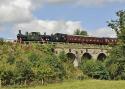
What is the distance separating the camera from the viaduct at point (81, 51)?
280 ft

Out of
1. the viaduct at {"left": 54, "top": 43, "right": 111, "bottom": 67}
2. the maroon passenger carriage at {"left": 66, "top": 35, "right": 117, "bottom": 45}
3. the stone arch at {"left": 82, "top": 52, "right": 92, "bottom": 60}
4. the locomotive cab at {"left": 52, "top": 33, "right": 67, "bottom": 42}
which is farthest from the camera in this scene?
the stone arch at {"left": 82, "top": 52, "right": 92, "bottom": 60}

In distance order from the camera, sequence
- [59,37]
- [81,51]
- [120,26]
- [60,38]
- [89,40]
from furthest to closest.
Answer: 1. [89,40]
2. [81,51]
3. [60,38]
4. [59,37]
5. [120,26]

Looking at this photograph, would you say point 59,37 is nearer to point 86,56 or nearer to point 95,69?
point 86,56

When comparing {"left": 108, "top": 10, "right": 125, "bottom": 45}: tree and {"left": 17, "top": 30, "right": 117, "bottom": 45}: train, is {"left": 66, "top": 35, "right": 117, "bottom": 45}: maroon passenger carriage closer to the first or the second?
{"left": 17, "top": 30, "right": 117, "bottom": 45}: train

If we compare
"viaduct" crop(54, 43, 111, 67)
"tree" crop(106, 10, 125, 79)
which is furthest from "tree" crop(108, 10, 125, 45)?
"viaduct" crop(54, 43, 111, 67)

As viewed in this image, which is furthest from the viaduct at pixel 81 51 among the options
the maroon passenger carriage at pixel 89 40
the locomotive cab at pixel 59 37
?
the locomotive cab at pixel 59 37

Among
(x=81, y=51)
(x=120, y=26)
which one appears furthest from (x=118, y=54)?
(x=81, y=51)

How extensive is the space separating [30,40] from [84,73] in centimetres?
1249

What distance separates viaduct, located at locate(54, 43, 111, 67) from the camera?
8521cm

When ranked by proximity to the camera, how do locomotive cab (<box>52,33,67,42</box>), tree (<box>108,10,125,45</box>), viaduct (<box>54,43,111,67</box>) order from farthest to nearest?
locomotive cab (<box>52,33,67,42</box>)
viaduct (<box>54,43,111,67</box>)
tree (<box>108,10,125,45</box>)

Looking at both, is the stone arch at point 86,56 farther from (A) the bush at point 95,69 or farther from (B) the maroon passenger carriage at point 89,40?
(A) the bush at point 95,69

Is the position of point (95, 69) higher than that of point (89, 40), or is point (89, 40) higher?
point (89, 40)

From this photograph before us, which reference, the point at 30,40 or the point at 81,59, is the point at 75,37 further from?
the point at 30,40

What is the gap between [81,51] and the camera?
90.6 metres
